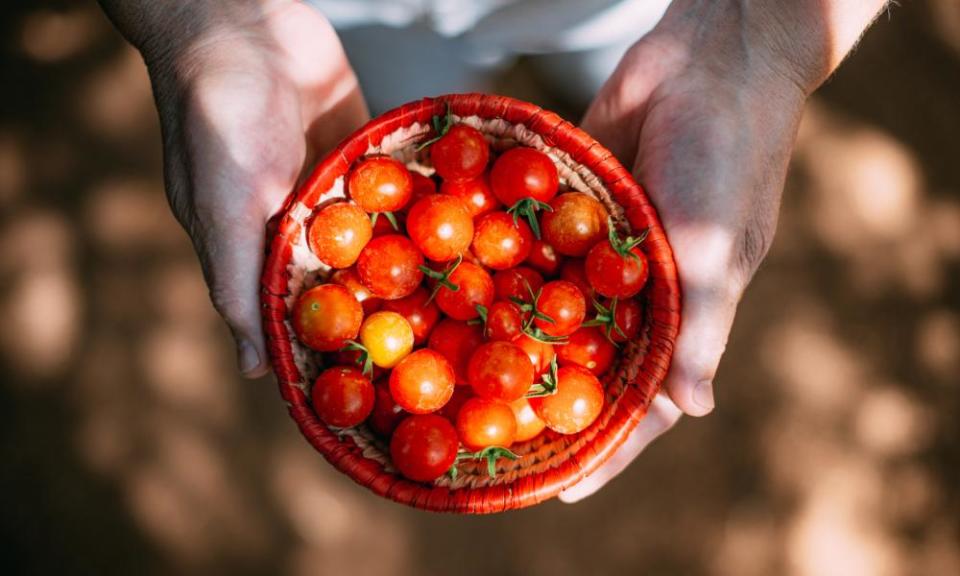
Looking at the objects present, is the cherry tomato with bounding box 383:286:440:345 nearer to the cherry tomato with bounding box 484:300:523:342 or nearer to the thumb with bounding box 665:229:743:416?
the cherry tomato with bounding box 484:300:523:342

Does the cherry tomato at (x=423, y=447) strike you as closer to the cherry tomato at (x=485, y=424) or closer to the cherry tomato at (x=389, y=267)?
the cherry tomato at (x=485, y=424)

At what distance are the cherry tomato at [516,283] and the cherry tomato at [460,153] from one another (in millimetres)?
213

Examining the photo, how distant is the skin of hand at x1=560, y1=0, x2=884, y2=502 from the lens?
1361 millimetres

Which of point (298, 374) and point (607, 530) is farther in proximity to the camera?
point (607, 530)

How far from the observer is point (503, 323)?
54.5 inches

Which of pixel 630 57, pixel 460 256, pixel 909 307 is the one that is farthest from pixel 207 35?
pixel 909 307

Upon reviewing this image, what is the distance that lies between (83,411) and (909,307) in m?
2.64

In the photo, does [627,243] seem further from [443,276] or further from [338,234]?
[338,234]

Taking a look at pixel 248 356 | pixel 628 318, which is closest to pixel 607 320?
pixel 628 318

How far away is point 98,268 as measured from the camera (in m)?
2.38

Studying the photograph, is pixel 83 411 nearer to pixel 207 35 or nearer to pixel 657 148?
pixel 207 35

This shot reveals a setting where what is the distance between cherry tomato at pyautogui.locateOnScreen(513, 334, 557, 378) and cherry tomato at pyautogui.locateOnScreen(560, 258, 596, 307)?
0.13m

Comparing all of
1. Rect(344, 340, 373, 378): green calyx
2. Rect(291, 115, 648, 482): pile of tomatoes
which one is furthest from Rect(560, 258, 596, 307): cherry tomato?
Rect(344, 340, 373, 378): green calyx

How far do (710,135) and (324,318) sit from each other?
0.81m
